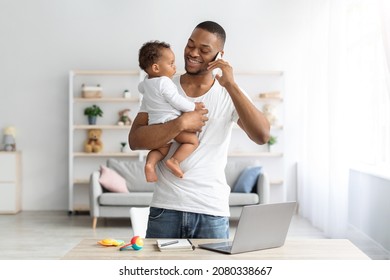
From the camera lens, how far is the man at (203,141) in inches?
78.2

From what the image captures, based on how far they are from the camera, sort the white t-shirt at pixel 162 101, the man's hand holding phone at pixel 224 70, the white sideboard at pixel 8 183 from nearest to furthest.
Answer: the man's hand holding phone at pixel 224 70, the white t-shirt at pixel 162 101, the white sideboard at pixel 8 183

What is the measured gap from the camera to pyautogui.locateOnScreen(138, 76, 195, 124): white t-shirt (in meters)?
2.14

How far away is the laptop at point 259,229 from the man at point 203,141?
5.3 inches

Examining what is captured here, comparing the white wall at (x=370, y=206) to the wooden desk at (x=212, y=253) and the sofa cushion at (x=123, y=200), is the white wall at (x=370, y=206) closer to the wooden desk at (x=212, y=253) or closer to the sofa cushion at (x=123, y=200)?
the sofa cushion at (x=123, y=200)

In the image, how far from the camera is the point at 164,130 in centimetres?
206

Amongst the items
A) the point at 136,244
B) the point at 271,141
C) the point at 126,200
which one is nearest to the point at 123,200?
the point at 126,200

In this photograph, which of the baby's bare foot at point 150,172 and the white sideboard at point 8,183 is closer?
the baby's bare foot at point 150,172

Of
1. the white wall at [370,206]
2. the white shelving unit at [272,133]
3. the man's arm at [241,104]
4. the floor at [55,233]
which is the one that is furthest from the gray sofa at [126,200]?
the man's arm at [241,104]

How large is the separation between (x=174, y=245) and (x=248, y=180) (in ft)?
15.5

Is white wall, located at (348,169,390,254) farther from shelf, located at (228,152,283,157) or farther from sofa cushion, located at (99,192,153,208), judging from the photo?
sofa cushion, located at (99,192,153,208)

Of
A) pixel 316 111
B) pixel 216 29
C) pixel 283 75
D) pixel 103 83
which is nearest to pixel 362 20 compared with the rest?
pixel 316 111

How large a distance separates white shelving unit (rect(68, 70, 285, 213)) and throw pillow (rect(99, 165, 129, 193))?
81cm

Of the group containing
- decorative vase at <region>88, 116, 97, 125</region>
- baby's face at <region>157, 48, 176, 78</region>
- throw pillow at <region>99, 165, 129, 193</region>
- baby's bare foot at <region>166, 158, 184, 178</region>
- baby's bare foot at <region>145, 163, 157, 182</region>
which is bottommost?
throw pillow at <region>99, 165, 129, 193</region>

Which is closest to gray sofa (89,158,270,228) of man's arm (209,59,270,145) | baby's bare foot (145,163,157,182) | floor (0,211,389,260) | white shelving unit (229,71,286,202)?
floor (0,211,389,260)
